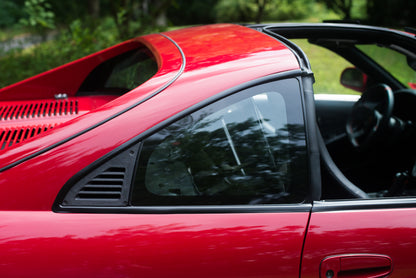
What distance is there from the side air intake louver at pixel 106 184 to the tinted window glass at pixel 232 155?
39 millimetres

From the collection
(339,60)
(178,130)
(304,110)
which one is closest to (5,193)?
(178,130)

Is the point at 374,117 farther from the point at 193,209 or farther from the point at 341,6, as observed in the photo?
the point at 341,6

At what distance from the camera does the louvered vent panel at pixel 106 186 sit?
1.53 m

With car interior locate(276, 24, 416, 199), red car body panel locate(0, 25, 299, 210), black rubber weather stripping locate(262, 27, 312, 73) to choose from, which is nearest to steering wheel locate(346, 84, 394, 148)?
car interior locate(276, 24, 416, 199)

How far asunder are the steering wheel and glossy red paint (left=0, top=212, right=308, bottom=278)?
1.61 metres

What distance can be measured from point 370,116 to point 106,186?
203 centimetres

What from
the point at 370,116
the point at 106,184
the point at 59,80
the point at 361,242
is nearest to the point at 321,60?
the point at 370,116

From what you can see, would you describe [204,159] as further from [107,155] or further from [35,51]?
[35,51]

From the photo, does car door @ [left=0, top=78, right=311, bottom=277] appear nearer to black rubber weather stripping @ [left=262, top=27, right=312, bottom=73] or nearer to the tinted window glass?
the tinted window glass

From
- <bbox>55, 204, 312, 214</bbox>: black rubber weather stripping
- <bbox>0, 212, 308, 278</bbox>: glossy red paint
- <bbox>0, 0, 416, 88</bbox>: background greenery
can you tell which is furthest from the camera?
<bbox>0, 0, 416, 88</bbox>: background greenery

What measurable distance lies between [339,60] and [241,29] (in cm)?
125

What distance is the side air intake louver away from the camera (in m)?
1.52

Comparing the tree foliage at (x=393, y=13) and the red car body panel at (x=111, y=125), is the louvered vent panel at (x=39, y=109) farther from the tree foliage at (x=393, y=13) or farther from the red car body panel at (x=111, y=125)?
the tree foliage at (x=393, y=13)

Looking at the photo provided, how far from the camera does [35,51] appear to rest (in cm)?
667
